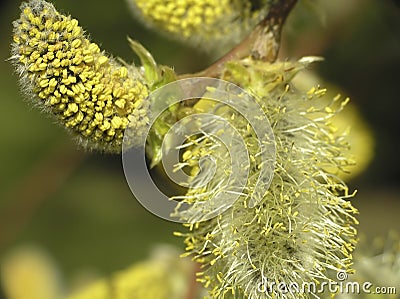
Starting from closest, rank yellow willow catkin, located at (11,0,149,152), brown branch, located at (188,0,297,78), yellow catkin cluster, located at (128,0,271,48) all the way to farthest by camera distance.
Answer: yellow willow catkin, located at (11,0,149,152) < brown branch, located at (188,0,297,78) < yellow catkin cluster, located at (128,0,271,48)

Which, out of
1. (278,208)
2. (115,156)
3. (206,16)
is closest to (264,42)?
(206,16)

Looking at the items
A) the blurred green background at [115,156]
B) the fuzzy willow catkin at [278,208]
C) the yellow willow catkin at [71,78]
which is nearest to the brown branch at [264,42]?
the fuzzy willow catkin at [278,208]

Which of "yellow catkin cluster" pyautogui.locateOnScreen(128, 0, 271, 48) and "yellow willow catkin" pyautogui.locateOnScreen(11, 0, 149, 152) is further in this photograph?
"yellow catkin cluster" pyautogui.locateOnScreen(128, 0, 271, 48)

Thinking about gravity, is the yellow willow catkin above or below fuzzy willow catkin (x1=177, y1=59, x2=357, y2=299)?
above

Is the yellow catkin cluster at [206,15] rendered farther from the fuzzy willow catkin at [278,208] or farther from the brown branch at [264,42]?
the fuzzy willow catkin at [278,208]

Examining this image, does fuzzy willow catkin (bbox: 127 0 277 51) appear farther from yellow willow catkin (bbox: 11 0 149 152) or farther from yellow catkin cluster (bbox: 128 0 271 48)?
yellow willow catkin (bbox: 11 0 149 152)

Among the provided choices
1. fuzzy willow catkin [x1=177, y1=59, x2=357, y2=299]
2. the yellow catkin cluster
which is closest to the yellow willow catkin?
fuzzy willow catkin [x1=177, y1=59, x2=357, y2=299]
